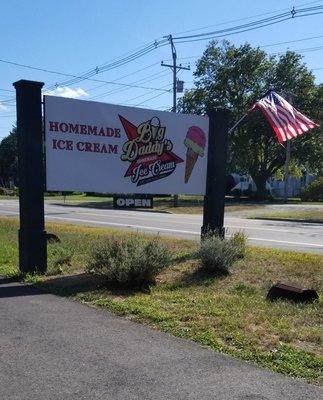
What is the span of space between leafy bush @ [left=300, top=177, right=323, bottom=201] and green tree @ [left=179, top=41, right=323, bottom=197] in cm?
251

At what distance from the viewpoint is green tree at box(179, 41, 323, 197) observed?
46906 mm

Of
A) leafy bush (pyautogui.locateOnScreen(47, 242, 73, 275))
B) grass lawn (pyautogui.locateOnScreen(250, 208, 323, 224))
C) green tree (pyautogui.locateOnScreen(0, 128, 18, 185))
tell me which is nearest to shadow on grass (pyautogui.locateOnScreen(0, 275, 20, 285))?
leafy bush (pyautogui.locateOnScreen(47, 242, 73, 275))

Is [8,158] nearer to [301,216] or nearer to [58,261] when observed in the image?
[301,216]

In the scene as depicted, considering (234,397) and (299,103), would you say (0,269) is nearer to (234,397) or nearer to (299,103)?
(234,397)

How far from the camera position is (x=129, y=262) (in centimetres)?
777

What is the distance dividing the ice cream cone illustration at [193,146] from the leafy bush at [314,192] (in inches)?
1433

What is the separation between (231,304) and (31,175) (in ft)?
13.2

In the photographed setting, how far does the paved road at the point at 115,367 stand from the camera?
4059mm

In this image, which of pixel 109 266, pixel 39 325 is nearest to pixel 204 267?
pixel 109 266

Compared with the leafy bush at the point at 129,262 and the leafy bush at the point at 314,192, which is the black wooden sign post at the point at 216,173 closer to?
the leafy bush at the point at 129,262

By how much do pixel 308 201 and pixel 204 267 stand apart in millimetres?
39306

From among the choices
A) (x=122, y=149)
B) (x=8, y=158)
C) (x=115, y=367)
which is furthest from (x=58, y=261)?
(x=8, y=158)

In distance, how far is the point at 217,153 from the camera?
423 inches

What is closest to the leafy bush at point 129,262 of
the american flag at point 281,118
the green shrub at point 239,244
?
the green shrub at point 239,244
